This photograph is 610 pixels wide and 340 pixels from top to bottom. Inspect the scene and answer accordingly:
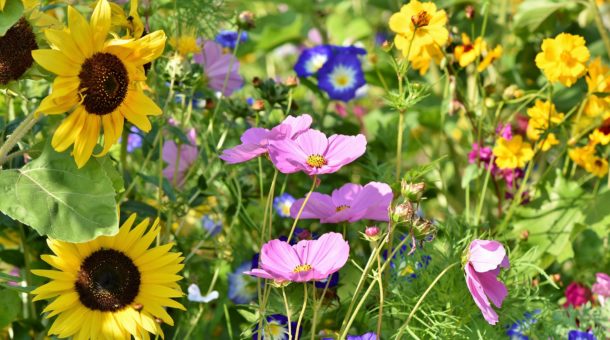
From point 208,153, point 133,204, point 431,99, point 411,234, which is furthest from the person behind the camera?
point 431,99

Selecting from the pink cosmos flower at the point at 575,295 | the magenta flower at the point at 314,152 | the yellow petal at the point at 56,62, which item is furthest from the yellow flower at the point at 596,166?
the yellow petal at the point at 56,62

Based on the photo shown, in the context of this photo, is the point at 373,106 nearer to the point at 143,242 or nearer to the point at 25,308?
the point at 25,308

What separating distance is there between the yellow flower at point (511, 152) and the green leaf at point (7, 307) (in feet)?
2.08

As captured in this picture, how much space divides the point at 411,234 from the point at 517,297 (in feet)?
1.07

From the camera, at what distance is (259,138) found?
961mm

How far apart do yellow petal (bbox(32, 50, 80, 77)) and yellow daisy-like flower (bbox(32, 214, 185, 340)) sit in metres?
0.17

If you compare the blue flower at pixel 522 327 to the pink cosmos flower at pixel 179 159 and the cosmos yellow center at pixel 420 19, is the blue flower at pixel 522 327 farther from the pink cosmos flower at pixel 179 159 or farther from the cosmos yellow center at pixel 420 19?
the pink cosmos flower at pixel 179 159

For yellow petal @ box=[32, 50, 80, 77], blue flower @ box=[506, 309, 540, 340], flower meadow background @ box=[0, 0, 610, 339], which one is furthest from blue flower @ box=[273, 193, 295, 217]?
yellow petal @ box=[32, 50, 80, 77]

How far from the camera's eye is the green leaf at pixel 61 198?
873 mm

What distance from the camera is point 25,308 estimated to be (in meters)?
1.29

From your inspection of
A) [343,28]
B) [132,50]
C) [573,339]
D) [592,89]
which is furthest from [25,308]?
[343,28]

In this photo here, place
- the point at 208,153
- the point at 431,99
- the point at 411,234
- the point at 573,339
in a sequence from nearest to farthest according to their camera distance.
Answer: the point at 411,234 < the point at 573,339 < the point at 208,153 < the point at 431,99

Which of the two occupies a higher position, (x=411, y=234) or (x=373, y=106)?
(x=411, y=234)

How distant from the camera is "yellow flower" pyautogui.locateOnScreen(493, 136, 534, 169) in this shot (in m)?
1.30
